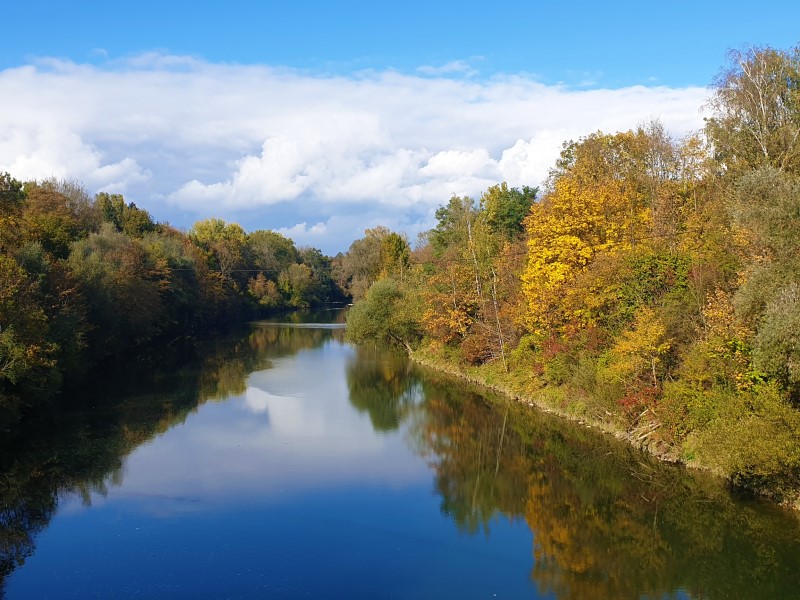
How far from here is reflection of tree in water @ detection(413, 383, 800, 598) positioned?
55.6 ft

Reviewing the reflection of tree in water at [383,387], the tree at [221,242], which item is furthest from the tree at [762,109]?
the tree at [221,242]

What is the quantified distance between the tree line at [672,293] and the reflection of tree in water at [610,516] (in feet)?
4.73

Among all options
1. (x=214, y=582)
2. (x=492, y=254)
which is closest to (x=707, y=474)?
(x=214, y=582)

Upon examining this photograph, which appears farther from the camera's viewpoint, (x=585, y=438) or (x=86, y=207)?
(x=86, y=207)

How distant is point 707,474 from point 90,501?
802 inches

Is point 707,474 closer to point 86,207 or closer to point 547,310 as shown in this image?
point 547,310

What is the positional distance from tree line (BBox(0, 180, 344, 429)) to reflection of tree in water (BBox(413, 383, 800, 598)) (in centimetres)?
1788

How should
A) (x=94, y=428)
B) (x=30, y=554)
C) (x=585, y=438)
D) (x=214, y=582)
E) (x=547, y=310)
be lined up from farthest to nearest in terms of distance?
(x=547, y=310), (x=94, y=428), (x=585, y=438), (x=30, y=554), (x=214, y=582)

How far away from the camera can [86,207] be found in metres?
72.1

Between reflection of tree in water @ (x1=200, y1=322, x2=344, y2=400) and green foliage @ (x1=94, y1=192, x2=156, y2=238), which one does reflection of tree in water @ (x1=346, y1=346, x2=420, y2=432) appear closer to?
reflection of tree in water @ (x1=200, y1=322, x2=344, y2=400)

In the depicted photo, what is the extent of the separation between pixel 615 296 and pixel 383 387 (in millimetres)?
19232

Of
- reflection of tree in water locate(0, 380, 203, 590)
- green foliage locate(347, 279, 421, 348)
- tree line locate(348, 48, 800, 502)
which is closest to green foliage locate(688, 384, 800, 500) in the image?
tree line locate(348, 48, 800, 502)

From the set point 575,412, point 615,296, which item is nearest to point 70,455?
point 575,412

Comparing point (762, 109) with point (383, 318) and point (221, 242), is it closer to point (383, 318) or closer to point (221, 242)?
point (383, 318)
